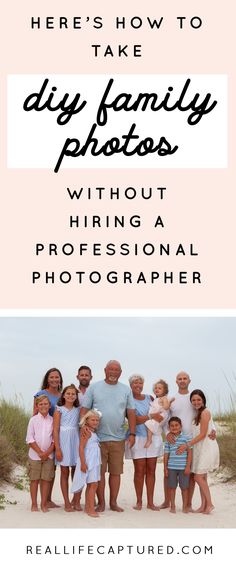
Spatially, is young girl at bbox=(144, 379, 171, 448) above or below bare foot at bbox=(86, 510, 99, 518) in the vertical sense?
above

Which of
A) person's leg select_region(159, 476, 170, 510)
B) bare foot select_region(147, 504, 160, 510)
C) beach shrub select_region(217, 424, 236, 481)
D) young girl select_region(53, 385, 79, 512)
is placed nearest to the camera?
young girl select_region(53, 385, 79, 512)

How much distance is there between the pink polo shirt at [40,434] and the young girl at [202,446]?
1701mm

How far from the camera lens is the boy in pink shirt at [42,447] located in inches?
383

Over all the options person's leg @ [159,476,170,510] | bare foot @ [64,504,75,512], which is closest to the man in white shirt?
person's leg @ [159,476,170,510]

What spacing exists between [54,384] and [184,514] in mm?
2422

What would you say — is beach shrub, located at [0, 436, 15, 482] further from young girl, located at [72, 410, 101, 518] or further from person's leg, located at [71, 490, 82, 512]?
Answer: young girl, located at [72, 410, 101, 518]

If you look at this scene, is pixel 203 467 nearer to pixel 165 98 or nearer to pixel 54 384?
pixel 54 384

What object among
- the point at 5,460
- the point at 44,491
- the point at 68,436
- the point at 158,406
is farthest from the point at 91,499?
the point at 5,460

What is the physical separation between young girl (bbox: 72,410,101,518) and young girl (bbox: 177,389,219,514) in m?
1.11

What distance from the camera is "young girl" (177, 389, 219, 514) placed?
9.76 m

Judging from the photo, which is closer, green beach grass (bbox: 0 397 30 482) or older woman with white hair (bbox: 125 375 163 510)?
older woman with white hair (bbox: 125 375 163 510)
